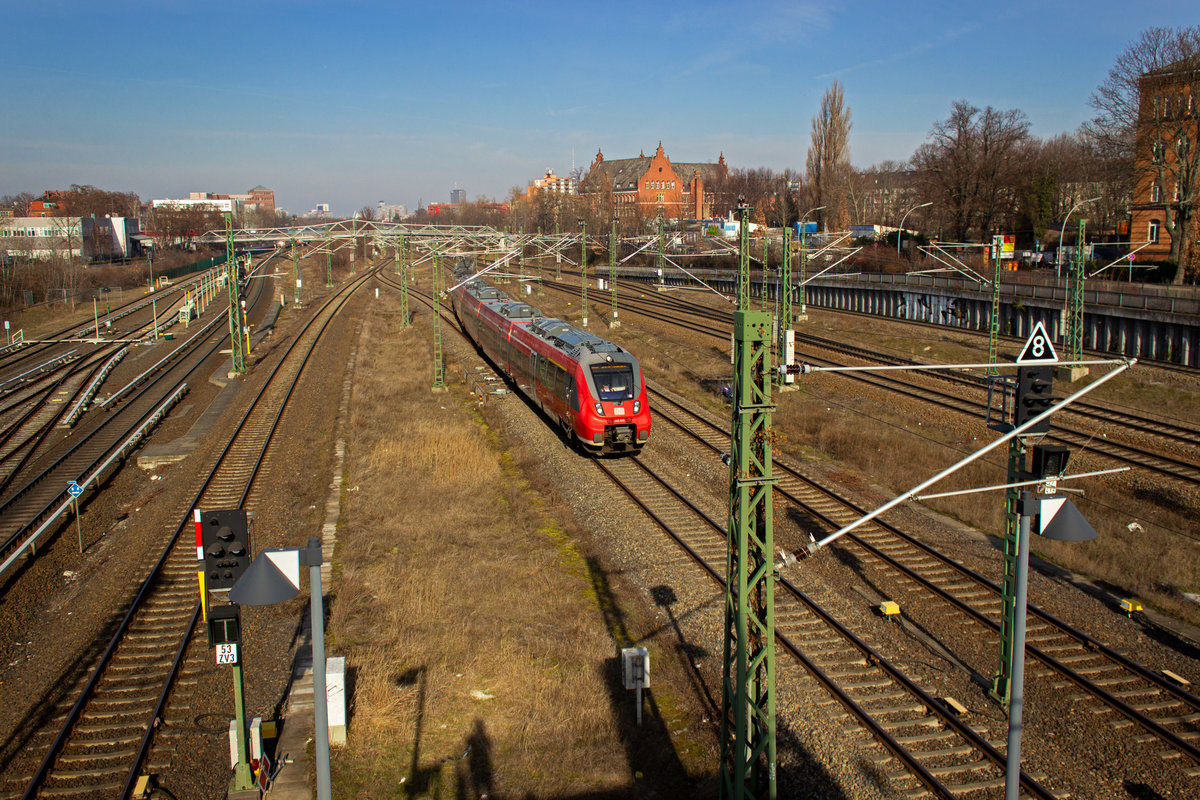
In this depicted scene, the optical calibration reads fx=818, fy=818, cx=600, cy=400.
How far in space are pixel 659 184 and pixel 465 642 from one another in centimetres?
12656

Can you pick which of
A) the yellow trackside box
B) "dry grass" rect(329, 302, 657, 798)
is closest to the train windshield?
"dry grass" rect(329, 302, 657, 798)

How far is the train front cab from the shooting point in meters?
20.5

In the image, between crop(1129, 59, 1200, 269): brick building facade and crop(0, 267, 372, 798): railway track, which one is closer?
crop(0, 267, 372, 798): railway track

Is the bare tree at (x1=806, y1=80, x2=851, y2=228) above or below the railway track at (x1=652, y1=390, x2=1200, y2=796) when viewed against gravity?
above

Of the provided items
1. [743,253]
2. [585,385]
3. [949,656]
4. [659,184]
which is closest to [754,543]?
[949,656]

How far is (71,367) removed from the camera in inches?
1529

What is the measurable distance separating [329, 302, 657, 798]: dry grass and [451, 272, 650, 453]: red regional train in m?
2.37

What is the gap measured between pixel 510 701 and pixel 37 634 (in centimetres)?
839

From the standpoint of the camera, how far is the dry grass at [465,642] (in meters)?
9.50

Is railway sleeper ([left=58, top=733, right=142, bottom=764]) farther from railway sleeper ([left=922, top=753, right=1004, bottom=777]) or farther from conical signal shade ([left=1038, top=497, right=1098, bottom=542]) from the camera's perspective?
conical signal shade ([left=1038, top=497, right=1098, bottom=542])

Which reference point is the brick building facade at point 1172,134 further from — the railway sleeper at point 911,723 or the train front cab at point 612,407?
the railway sleeper at point 911,723

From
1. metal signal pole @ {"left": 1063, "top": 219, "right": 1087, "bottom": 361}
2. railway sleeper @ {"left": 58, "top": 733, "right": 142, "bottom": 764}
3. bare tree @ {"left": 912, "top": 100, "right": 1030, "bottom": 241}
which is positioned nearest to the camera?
railway sleeper @ {"left": 58, "top": 733, "right": 142, "bottom": 764}

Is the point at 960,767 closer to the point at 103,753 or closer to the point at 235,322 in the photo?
the point at 103,753

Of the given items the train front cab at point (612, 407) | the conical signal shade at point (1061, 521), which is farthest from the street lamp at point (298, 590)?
the train front cab at point (612, 407)
